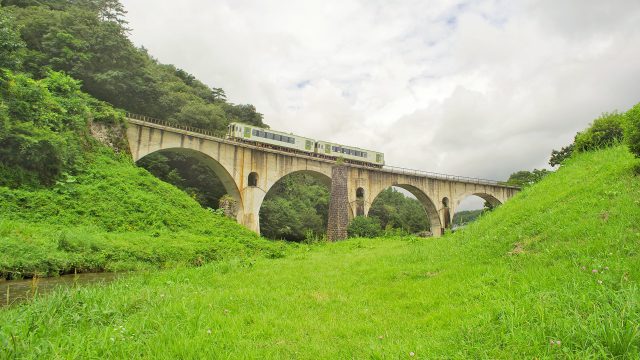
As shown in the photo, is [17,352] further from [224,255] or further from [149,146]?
[149,146]

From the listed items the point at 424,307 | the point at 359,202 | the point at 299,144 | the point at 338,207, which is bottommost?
the point at 424,307

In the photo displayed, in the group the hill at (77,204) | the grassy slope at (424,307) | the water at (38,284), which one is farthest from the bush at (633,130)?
the hill at (77,204)

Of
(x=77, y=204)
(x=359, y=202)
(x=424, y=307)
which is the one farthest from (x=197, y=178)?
(x=424, y=307)

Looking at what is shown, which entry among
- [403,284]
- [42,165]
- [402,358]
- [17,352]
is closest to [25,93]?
[42,165]

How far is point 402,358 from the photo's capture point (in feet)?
9.91

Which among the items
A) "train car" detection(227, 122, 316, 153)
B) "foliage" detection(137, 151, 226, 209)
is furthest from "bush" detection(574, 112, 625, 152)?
"foliage" detection(137, 151, 226, 209)

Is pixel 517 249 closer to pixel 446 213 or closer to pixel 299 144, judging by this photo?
pixel 299 144

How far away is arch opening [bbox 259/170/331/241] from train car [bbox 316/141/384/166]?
3.04 m

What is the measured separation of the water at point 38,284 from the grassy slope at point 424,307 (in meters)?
1.64

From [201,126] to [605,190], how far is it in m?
30.5

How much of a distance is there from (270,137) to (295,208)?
32.3ft

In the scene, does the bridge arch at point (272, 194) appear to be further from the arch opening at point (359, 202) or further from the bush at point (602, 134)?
the bush at point (602, 134)

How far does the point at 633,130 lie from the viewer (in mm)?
7262

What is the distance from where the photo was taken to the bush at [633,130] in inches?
281
